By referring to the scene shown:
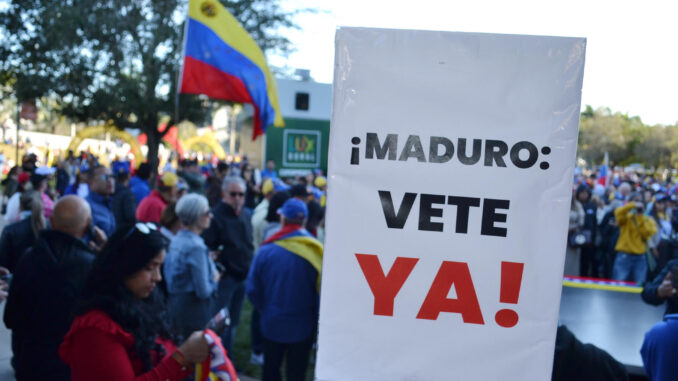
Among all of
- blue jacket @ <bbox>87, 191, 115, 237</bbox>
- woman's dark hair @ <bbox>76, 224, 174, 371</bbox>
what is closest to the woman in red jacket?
woman's dark hair @ <bbox>76, 224, 174, 371</bbox>

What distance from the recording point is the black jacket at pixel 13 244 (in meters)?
4.16

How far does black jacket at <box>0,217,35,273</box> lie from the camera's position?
164 inches

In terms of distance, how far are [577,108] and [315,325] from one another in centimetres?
306

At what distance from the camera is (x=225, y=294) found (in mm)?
5605

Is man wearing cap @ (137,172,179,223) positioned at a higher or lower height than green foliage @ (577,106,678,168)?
lower

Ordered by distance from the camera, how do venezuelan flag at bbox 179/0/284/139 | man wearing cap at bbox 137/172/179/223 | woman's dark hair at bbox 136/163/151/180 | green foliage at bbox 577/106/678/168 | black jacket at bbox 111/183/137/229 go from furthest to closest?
green foliage at bbox 577/106/678/168, woman's dark hair at bbox 136/163/151/180, venezuelan flag at bbox 179/0/284/139, black jacket at bbox 111/183/137/229, man wearing cap at bbox 137/172/179/223

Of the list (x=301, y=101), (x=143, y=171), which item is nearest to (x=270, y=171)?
(x=301, y=101)

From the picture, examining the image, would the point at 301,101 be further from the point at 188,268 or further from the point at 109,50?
the point at 188,268

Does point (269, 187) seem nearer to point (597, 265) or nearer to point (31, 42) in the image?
point (597, 265)

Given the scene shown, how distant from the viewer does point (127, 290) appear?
8.30 feet

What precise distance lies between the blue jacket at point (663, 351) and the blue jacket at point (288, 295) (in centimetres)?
224

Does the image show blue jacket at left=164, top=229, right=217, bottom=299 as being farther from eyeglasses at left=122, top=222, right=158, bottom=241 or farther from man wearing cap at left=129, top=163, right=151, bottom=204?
man wearing cap at left=129, top=163, right=151, bottom=204

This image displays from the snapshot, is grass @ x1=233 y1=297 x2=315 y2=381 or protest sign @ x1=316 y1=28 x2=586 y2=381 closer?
protest sign @ x1=316 y1=28 x2=586 y2=381

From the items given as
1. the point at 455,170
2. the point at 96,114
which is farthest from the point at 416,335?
the point at 96,114
